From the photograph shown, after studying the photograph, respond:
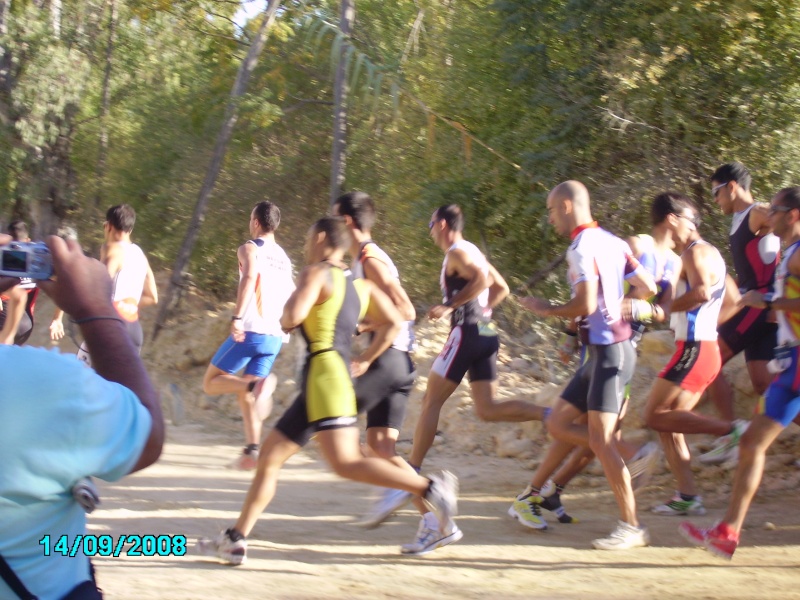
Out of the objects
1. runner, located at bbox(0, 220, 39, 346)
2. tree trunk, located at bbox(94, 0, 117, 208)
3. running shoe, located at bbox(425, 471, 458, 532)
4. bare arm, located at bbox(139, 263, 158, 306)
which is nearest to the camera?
running shoe, located at bbox(425, 471, 458, 532)

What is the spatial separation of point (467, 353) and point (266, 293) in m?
1.89

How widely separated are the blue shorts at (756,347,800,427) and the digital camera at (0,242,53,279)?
4.19 m

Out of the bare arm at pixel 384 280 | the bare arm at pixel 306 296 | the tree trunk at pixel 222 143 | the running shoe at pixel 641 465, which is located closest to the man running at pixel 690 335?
the running shoe at pixel 641 465

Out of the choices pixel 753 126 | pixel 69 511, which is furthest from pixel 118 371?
pixel 753 126

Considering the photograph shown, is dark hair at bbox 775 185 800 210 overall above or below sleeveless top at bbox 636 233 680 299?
above

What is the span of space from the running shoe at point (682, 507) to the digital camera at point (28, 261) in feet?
17.7

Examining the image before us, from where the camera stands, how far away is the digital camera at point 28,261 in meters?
1.82

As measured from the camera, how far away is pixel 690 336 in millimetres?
5930

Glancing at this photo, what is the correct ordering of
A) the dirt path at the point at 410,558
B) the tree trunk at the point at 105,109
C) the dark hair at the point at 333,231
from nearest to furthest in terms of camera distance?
1. the dirt path at the point at 410,558
2. the dark hair at the point at 333,231
3. the tree trunk at the point at 105,109

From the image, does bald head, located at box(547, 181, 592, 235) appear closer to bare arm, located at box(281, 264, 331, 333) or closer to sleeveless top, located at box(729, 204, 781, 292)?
bare arm, located at box(281, 264, 331, 333)

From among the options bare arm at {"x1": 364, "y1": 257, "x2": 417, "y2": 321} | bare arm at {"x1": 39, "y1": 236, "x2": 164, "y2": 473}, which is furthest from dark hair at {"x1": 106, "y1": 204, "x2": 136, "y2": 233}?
bare arm at {"x1": 39, "y1": 236, "x2": 164, "y2": 473}

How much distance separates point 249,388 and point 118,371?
215 inches

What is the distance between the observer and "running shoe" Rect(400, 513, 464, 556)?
5.29 metres

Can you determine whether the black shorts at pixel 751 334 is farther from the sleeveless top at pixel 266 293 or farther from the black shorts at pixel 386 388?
the sleeveless top at pixel 266 293
